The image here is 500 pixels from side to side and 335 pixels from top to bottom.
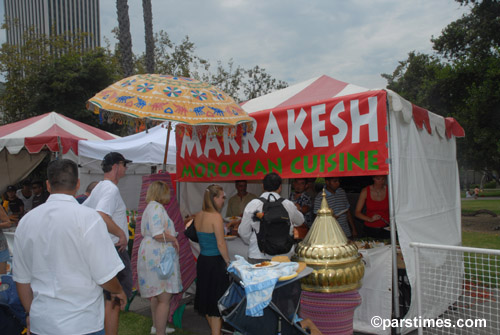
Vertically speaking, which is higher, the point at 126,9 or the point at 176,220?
the point at 126,9

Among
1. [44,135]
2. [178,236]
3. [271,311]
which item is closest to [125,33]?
[44,135]

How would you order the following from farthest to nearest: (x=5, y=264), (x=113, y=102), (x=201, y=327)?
(x=201, y=327) → (x=5, y=264) → (x=113, y=102)

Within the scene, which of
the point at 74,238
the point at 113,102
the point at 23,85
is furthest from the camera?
the point at 23,85

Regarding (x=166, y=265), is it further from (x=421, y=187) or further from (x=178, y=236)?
(x=421, y=187)

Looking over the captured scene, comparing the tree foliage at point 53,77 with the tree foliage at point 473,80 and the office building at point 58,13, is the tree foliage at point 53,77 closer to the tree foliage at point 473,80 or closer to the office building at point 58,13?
the tree foliage at point 473,80

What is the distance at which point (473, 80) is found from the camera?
13.3m

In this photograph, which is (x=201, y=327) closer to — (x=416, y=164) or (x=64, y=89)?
(x=416, y=164)

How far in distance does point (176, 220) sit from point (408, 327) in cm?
317

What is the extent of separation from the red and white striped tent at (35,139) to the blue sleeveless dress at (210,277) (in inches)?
203

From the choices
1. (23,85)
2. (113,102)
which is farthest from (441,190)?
(23,85)

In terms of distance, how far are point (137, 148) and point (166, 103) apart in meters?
3.79

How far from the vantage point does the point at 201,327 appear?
5.02 metres

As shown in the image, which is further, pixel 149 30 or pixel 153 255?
pixel 149 30

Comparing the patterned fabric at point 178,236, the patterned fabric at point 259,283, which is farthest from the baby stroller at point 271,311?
the patterned fabric at point 178,236
